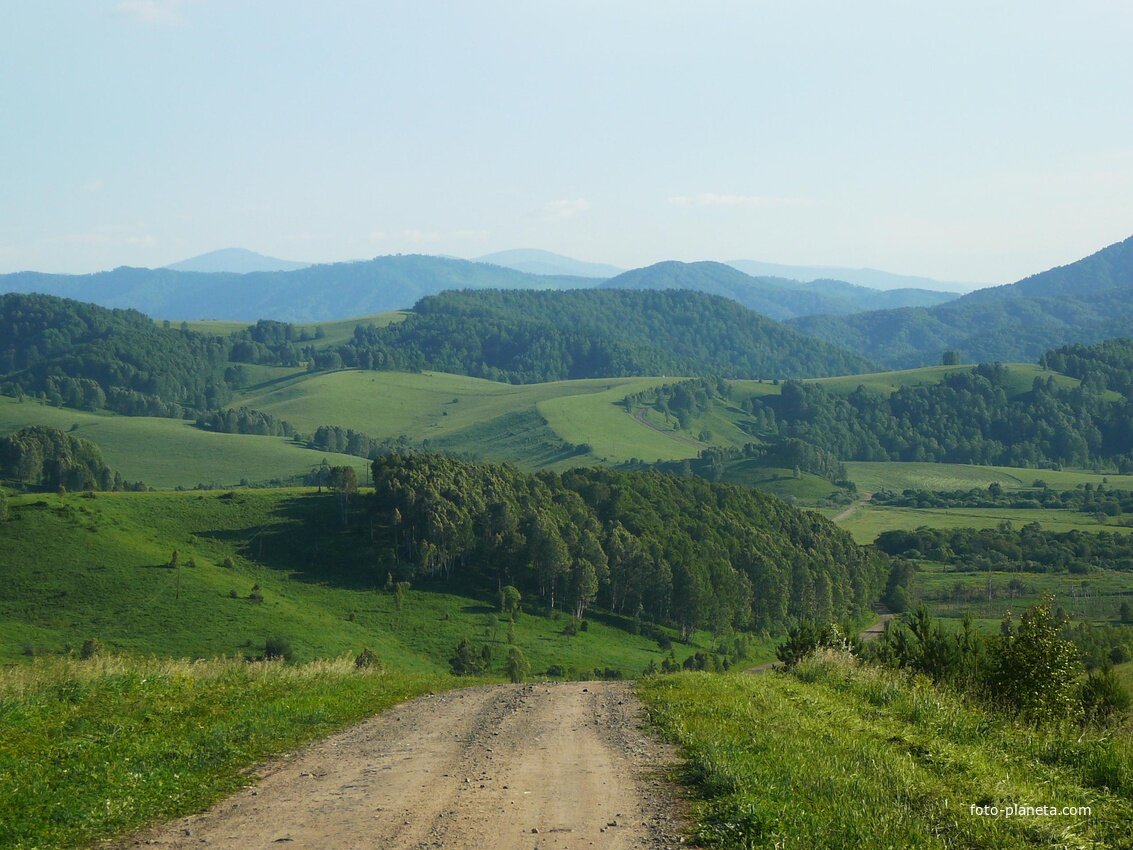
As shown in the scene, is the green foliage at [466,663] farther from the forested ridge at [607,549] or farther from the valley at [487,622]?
the forested ridge at [607,549]

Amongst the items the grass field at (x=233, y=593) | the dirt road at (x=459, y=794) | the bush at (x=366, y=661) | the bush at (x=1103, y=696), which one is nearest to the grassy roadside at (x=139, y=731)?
the dirt road at (x=459, y=794)

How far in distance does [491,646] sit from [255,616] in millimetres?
25346

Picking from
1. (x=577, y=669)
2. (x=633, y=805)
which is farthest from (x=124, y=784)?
(x=577, y=669)

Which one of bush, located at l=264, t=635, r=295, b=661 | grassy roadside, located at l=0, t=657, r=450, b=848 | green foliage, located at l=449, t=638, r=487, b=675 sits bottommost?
green foliage, located at l=449, t=638, r=487, b=675

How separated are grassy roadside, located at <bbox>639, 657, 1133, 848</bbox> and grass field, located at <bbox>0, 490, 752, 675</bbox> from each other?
7468cm

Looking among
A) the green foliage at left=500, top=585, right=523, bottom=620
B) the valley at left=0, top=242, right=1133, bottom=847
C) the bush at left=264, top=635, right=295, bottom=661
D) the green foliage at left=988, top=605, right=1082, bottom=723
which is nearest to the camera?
the valley at left=0, top=242, right=1133, bottom=847

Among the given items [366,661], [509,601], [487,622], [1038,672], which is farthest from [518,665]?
[1038,672]

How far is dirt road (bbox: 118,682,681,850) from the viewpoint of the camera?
14.1 metres

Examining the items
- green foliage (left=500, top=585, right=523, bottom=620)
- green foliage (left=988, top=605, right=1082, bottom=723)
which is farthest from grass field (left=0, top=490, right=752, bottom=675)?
green foliage (left=988, top=605, right=1082, bottom=723)

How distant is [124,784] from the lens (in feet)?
54.7

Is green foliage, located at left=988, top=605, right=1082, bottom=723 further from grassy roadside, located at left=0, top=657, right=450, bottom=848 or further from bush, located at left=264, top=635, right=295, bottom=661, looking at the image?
bush, located at left=264, top=635, right=295, bottom=661

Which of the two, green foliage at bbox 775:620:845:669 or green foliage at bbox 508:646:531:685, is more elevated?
green foliage at bbox 775:620:845:669

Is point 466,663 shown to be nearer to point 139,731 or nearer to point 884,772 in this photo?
point 139,731

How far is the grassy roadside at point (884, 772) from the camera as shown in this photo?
43.9 ft
